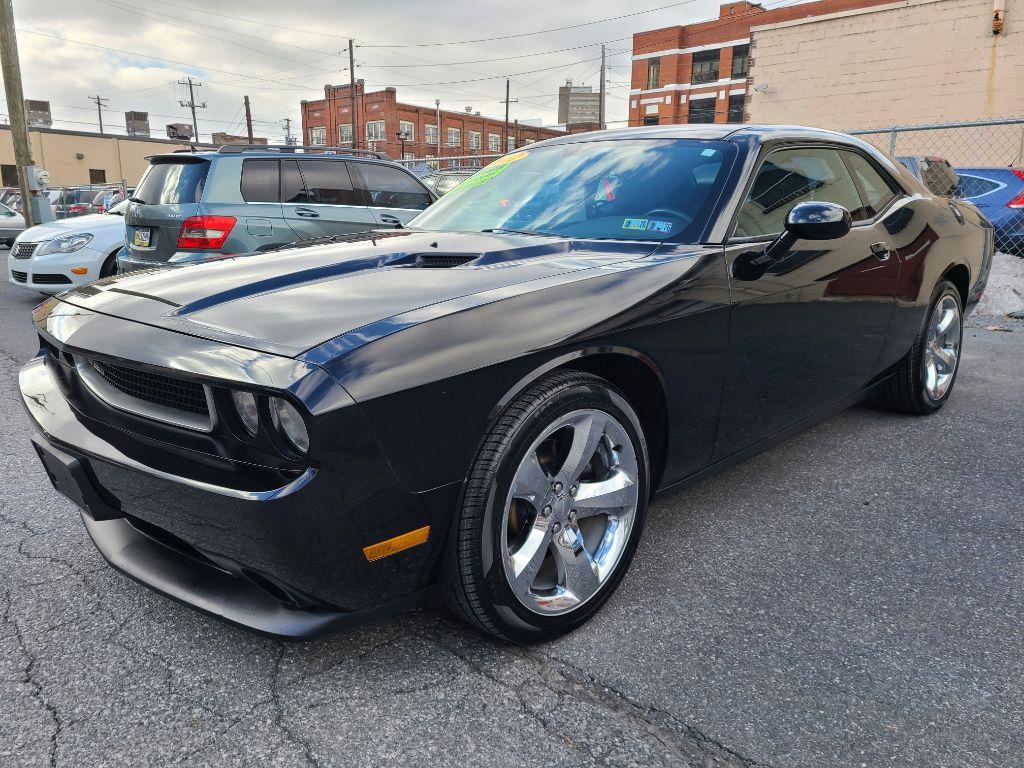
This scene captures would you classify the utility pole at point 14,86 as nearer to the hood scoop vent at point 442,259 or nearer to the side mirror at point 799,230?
the hood scoop vent at point 442,259

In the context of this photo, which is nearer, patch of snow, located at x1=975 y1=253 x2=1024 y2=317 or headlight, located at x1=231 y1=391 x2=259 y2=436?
headlight, located at x1=231 y1=391 x2=259 y2=436

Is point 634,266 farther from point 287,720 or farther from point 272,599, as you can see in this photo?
point 287,720

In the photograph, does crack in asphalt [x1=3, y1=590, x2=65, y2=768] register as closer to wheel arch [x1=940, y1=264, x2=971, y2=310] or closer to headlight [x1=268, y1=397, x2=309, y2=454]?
headlight [x1=268, y1=397, x2=309, y2=454]

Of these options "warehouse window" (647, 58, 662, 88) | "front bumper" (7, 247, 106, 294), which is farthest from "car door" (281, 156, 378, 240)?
"warehouse window" (647, 58, 662, 88)

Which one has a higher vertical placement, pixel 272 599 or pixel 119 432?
pixel 119 432

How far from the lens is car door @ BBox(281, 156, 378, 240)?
697 centimetres

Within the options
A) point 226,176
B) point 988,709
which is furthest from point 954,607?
point 226,176

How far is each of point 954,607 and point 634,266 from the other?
1433 millimetres

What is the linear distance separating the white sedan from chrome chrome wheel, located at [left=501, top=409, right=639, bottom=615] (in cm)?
758

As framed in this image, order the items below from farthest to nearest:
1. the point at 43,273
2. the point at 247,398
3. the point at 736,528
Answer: the point at 43,273 < the point at 736,528 < the point at 247,398

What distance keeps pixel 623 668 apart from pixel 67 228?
8529 mm

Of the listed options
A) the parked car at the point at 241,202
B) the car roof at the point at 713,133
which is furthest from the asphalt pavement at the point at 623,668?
the parked car at the point at 241,202

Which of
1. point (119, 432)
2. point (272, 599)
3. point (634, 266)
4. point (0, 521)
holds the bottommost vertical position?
point (0, 521)

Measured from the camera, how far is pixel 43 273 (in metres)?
8.09
